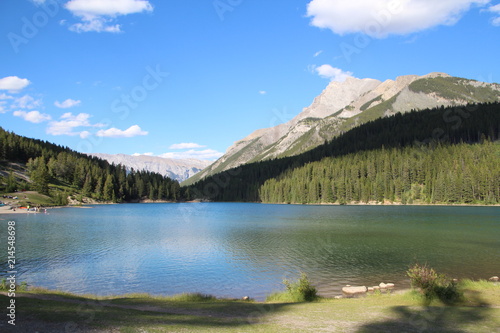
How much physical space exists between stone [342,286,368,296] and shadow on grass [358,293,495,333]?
28.9 ft

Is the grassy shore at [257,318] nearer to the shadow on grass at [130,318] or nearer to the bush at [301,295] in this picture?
the shadow on grass at [130,318]

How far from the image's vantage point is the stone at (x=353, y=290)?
2742 cm

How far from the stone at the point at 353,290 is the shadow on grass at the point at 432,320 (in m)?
8.81

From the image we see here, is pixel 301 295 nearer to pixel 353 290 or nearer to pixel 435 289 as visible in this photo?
pixel 353 290

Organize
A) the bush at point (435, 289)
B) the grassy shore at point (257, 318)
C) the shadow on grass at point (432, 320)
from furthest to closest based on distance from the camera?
the bush at point (435, 289)
the shadow on grass at point (432, 320)
the grassy shore at point (257, 318)

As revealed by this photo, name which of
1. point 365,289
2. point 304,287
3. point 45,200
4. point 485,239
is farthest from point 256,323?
point 45,200

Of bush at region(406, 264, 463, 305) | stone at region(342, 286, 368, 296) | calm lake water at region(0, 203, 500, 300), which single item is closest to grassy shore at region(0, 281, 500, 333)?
bush at region(406, 264, 463, 305)

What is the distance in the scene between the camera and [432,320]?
15695 mm

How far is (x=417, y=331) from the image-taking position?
13.8 m

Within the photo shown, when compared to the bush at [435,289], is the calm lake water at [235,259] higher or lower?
lower

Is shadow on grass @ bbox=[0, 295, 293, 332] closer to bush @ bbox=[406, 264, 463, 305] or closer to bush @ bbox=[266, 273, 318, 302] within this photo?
bush @ bbox=[266, 273, 318, 302]

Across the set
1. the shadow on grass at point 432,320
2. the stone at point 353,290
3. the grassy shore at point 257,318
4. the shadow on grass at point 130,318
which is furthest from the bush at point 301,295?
the shadow on grass at point 432,320

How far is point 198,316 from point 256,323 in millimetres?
3426

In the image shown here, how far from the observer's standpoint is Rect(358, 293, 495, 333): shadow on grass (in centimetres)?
1428
